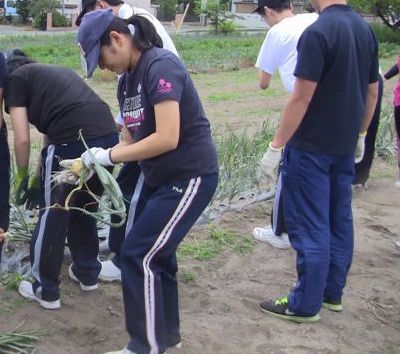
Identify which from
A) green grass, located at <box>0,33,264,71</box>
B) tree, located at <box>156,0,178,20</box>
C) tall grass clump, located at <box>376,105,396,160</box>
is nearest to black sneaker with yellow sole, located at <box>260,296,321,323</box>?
tall grass clump, located at <box>376,105,396,160</box>

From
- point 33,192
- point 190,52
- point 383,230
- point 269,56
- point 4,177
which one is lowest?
point 190,52

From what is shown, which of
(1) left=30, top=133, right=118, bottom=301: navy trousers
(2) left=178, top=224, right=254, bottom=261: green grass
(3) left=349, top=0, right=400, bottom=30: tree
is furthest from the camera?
(3) left=349, top=0, right=400, bottom=30: tree

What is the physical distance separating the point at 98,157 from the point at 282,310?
1.29 metres

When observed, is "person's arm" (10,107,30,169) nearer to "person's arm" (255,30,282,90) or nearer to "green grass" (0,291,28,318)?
"green grass" (0,291,28,318)

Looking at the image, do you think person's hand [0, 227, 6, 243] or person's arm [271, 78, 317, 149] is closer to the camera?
person's arm [271, 78, 317, 149]

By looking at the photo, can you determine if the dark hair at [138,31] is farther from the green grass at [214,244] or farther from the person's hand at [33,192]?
the green grass at [214,244]

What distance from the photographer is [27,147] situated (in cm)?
317

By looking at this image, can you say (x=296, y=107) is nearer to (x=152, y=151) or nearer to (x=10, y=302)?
(x=152, y=151)

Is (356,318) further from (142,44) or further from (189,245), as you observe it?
(142,44)

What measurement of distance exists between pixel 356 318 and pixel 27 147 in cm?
189

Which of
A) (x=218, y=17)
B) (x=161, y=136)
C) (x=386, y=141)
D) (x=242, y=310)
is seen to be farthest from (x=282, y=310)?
(x=218, y=17)

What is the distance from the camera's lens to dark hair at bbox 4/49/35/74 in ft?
10.4

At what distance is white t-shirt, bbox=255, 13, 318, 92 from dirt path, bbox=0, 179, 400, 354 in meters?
1.15

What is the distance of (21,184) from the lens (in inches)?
136
